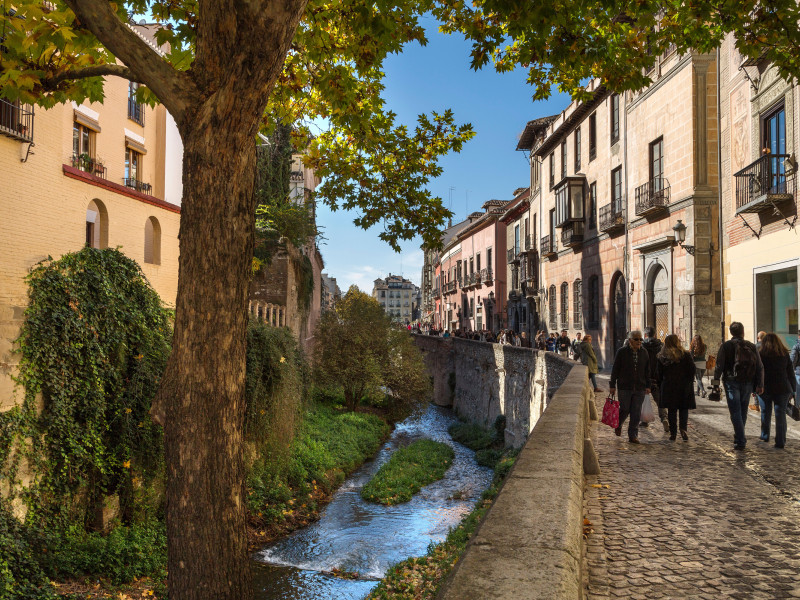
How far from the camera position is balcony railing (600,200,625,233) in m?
21.8

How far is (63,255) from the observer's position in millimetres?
10734

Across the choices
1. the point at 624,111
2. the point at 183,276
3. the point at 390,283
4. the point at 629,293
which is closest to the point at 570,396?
the point at 183,276

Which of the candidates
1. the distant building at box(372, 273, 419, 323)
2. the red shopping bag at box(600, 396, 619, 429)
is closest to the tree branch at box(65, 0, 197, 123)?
the red shopping bag at box(600, 396, 619, 429)

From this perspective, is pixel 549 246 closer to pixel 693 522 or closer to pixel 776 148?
pixel 776 148

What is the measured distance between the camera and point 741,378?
8.18 metres

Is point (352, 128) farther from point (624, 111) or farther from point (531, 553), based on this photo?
point (624, 111)

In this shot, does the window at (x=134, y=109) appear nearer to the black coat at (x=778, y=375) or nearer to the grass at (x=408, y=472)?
the grass at (x=408, y=472)

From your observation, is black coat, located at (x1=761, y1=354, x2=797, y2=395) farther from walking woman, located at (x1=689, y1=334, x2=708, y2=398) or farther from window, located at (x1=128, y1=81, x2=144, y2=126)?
window, located at (x1=128, y1=81, x2=144, y2=126)

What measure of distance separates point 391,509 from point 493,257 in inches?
1124

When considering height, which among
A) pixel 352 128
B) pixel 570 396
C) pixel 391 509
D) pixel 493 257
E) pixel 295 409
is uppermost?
pixel 493 257

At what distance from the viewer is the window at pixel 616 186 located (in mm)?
22709

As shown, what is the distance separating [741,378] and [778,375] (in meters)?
0.52

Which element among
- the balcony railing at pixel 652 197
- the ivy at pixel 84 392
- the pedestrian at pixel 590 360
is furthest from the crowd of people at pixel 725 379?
the balcony railing at pixel 652 197

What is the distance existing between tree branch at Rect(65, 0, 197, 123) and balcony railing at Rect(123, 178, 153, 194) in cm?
1632
